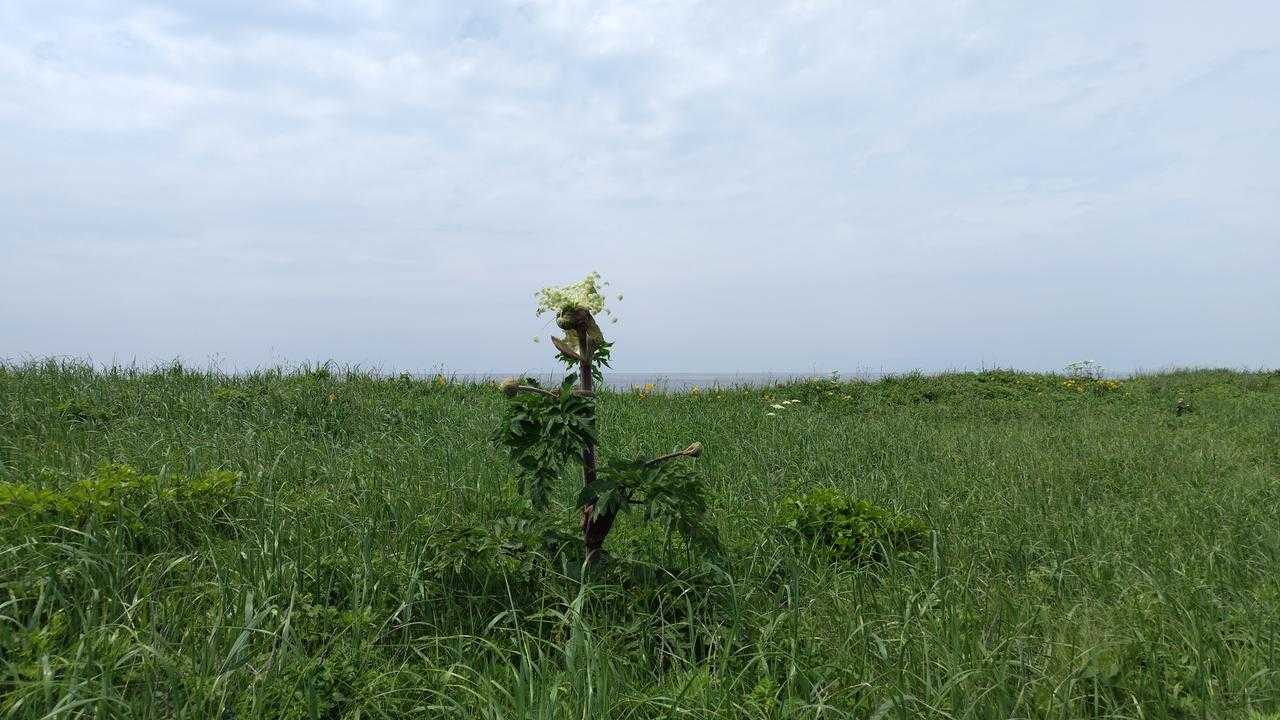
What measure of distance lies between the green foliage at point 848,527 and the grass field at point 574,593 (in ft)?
0.39

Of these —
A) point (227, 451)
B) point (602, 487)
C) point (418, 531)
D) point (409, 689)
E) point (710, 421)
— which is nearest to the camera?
point (409, 689)

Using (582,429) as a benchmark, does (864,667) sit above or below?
below

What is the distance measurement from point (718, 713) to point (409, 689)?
0.99 metres

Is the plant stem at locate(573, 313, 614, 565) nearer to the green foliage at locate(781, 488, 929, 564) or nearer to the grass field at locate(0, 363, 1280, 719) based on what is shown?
the grass field at locate(0, 363, 1280, 719)

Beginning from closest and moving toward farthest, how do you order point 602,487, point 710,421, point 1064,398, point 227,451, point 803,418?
point 602,487, point 227,451, point 710,421, point 803,418, point 1064,398

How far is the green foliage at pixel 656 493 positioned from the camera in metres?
2.67

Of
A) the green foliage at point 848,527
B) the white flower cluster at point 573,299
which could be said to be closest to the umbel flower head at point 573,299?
the white flower cluster at point 573,299

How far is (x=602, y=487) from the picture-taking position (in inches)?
107

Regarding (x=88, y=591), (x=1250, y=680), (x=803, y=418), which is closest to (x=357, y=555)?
(x=88, y=591)

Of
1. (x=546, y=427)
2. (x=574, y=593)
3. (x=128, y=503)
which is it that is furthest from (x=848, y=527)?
(x=128, y=503)

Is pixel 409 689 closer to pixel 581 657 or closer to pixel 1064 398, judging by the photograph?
pixel 581 657

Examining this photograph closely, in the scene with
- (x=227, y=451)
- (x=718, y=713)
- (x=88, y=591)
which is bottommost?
(x=718, y=713)

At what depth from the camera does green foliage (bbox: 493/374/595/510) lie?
108 inches

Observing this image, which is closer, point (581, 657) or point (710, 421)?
point (581, 657)
